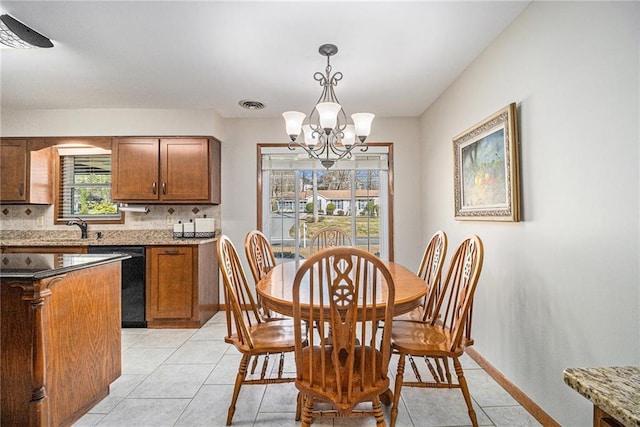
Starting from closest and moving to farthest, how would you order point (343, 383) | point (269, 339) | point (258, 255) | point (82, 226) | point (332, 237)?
point (343, 383) < point (269, 339) < point (258, 255) < point (332, 237) < point (82, 226)

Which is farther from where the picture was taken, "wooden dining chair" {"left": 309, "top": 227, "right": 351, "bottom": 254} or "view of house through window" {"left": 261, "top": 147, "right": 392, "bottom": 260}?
"view of house through window" {"left": 261, "top": 147, "right": 392, "bottom": 260}

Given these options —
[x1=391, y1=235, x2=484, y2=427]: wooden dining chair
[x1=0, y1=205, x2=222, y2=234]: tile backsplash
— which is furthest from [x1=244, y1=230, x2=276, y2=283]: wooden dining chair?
[x1=0, y1=205, x2=222, y2=234]: tile backsplash

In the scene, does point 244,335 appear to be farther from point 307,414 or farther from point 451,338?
point 451,338

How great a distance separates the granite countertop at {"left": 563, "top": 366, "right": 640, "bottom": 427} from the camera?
0.58 metres

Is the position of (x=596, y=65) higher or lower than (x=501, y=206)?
higher

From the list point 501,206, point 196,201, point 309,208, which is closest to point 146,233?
point 196,201

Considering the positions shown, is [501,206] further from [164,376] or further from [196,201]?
[196,201]

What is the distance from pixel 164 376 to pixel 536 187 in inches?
108

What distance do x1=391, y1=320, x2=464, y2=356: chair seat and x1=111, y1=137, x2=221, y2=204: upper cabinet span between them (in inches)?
104

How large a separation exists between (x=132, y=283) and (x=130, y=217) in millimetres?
993

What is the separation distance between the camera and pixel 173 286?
3.35 m

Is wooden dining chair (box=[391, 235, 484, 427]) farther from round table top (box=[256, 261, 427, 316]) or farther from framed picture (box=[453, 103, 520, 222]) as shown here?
framed picture (box=[453, 103, 520, 222])

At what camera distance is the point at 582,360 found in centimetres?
148

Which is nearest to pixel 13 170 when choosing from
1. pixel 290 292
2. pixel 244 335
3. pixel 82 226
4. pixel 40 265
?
pixel 82 226
